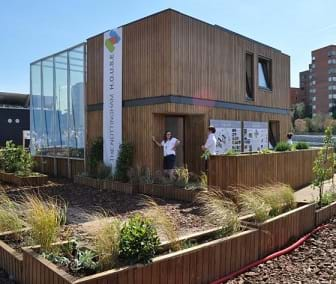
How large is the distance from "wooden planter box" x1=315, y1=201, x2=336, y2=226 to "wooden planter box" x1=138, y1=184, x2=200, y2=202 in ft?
10.8

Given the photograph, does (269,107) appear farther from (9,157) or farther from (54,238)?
(54,238)

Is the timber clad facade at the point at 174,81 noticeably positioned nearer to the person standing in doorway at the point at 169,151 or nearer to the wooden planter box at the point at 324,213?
the person standing in doorway at the point at 169,151

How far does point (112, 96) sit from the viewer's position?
14141 millimetres

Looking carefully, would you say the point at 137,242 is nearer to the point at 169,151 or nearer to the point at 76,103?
the point at 169,151

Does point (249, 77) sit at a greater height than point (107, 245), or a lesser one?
greater

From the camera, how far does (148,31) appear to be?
1282 cm

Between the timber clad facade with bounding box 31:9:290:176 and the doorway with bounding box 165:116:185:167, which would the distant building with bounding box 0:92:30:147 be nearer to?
the timber clad facade with bounding box 31:9:290:176

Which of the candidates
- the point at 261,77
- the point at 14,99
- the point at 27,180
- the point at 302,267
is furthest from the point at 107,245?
the point at 14,99

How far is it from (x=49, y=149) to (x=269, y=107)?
10173 millimetres

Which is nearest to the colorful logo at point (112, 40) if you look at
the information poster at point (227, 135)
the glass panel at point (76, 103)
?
the glass panel at point (76, 103)

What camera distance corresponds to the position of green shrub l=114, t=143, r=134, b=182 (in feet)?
42.8

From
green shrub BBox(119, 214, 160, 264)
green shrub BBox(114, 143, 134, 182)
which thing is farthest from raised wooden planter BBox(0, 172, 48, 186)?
green shrub BBox(119, 214, 160, 264)

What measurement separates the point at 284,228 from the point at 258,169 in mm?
4070

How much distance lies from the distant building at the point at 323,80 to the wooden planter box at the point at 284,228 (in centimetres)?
9229
